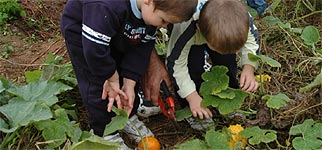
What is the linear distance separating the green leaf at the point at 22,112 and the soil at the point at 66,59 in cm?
37

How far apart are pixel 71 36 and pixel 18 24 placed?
1.28 metres

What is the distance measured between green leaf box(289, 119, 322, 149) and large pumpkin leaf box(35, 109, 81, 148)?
80 cm

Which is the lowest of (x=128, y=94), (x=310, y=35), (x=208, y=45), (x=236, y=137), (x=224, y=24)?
(x=236, y=137)

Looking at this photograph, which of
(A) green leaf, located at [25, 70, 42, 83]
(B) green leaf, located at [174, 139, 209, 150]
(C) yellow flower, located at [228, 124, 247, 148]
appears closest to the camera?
(B) green leaf, located at [174, 139, 209, 150]

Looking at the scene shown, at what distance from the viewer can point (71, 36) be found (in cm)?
225

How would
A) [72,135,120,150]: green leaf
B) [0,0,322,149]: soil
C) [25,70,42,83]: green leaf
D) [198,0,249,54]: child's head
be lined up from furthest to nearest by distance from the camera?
[25,70,42,83]: green leaf → [0,0,322,149]: soil → [198,0,249,54]: child's head → [72,135,120,150]: green leaf

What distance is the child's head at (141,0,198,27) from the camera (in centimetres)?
196

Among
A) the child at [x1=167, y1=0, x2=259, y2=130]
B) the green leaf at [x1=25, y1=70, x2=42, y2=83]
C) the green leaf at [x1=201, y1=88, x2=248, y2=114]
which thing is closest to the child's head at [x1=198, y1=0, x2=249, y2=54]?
the child at [x1=167, y1=0, x2=259, y2=130]

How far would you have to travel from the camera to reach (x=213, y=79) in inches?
90.7

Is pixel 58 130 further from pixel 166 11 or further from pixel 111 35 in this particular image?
pixel 166 11

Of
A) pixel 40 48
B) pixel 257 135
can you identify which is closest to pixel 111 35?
pixel 257 135

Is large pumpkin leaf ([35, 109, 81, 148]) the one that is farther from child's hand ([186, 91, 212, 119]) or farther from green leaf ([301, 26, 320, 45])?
green leaf ([301, 26, 320, 45])

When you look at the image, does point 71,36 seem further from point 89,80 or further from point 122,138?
point 122,138

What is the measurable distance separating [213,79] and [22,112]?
28.5 inches
